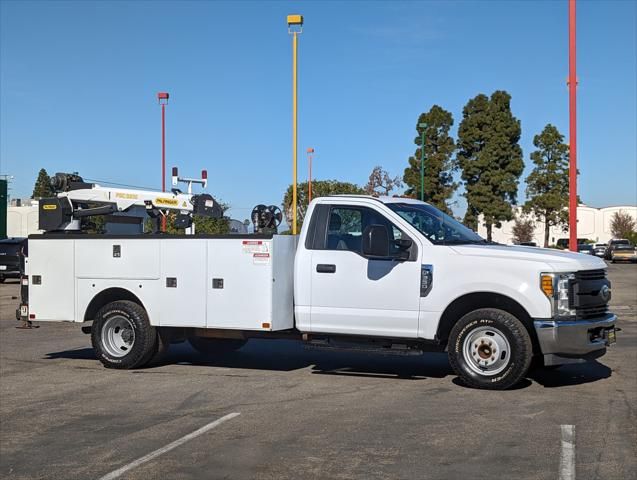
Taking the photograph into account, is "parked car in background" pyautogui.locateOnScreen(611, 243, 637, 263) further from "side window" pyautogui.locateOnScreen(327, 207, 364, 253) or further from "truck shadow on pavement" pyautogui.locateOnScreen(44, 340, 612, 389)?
"side window" pyautogui.locateOnScreen(327, 207, 364, 253)

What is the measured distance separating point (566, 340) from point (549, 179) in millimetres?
55047

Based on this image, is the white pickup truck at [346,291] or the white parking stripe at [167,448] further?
the white pickup truck at [346,291]

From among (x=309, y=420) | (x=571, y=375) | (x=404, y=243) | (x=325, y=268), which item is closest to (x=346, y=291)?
(x=325, y=268)

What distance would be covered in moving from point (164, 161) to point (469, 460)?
27476mm

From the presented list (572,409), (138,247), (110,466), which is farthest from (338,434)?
(138,247)

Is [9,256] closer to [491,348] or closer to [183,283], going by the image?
[183,283]

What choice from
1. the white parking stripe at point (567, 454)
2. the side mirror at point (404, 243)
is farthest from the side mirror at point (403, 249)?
the white parking stripe at point (567, 454)

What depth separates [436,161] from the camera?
163 feet

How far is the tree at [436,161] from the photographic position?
4988 centimetres

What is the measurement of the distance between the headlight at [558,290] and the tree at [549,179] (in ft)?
176

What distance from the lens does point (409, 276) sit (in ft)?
30.2

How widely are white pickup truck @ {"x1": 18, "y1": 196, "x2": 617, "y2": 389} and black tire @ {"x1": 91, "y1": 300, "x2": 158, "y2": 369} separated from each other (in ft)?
0.06

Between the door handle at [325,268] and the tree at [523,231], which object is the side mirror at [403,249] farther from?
the tree at [523,231]

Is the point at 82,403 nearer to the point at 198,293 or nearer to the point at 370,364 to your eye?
the point at 198,293
